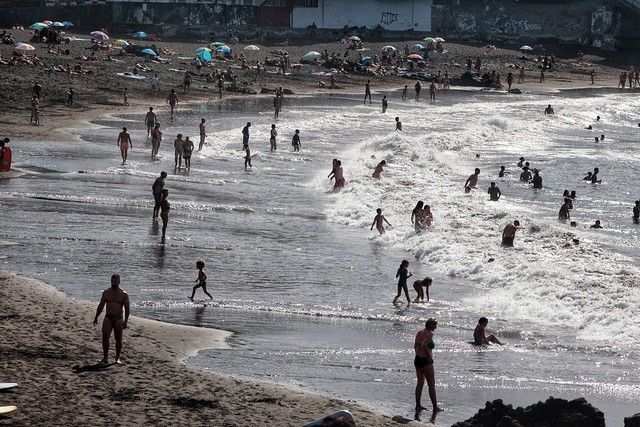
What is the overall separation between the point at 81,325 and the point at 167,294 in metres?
3.69

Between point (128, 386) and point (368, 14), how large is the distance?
8049 centimetres

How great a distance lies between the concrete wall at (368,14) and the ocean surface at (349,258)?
4440 cm

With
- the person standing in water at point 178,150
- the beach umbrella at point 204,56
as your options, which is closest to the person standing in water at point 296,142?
the person standing in water at point 178,150

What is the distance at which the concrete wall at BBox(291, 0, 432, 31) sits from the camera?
90.2 m

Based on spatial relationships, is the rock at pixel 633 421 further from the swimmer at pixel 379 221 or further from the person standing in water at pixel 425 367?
the swimmer at pixel 379 221

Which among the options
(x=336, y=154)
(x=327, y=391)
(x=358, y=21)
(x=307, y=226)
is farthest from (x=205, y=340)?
(x=358, y=21)

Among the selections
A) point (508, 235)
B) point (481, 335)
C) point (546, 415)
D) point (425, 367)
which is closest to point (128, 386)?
point (425, 367)

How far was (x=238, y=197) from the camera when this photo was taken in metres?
32.0

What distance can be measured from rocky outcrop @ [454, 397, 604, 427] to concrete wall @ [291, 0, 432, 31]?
3091 inches

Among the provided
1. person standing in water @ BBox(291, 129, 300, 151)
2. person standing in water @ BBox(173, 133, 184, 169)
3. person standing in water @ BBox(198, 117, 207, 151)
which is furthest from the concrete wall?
person standing in water @ BBox(173, 133, 184, 169)

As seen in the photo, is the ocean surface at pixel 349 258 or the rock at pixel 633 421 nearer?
the rock at pixel 633 421

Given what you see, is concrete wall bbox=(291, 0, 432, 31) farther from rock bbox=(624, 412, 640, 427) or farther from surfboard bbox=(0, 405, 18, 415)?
surfboard bbox=(0, 405, 18, 415)

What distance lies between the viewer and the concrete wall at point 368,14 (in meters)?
90.2

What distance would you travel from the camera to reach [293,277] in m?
22.8
